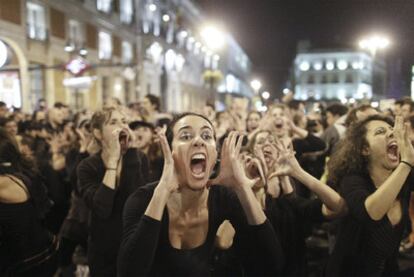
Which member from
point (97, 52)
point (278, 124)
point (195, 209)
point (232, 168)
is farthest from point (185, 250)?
point (97, 52)

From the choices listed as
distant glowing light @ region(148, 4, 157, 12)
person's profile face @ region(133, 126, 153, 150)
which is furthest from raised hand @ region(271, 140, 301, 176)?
distant glowing light @ region(148, 4, 157, 12)

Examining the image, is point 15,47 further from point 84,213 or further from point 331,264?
point 331,264

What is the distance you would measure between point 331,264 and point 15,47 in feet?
61.2

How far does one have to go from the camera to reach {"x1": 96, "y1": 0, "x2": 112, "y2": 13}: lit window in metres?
27.7

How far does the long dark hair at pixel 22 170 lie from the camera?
3.45m

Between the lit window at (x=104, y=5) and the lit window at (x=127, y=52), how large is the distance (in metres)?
3.28

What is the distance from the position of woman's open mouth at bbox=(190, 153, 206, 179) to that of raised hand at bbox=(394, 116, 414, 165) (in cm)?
126

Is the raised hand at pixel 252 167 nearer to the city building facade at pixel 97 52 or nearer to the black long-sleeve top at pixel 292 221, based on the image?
the black long-sleeve top at pixel 292 221

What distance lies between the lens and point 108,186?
3.28 m

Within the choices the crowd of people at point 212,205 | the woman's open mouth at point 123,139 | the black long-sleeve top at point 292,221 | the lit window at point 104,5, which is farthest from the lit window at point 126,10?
the black long-sleeve top at point 292,221

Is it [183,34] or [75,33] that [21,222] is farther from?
[183,34]

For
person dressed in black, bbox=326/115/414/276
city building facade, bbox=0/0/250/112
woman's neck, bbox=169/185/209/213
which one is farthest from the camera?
city building facade, bbox=0/0/250/112

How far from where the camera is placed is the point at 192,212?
2.45 m

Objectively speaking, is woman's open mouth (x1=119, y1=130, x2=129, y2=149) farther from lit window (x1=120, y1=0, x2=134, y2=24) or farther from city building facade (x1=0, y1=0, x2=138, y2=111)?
lit window (x1=120, y1=0, x2=134, y2=24)
